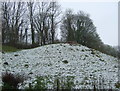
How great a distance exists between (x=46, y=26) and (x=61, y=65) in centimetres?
2040

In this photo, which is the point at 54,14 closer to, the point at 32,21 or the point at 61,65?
the point at 32,21

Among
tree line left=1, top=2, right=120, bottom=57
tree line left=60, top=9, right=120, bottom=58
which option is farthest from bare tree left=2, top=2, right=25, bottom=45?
tree line left=60, top=9, right=120, bottom=58

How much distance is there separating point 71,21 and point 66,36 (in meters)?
3.04

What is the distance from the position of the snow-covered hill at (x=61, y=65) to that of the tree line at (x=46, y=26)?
11.4 metres

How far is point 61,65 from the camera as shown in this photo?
14.1 metres

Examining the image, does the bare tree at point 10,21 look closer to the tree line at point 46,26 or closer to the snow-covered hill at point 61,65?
the tree line at point 46,26

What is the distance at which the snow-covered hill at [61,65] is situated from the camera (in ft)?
36.1

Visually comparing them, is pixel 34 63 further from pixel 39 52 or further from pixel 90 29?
pixel 90 29

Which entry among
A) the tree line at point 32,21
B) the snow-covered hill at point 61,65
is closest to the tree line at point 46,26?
the tree line at point 32,21

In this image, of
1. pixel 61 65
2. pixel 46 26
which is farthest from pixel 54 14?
pixel 61 65

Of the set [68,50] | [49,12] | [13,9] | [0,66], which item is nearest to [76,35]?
[49,12]

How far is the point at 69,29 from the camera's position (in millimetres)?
35531

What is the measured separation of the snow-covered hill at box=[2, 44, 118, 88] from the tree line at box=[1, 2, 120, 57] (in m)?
11.4

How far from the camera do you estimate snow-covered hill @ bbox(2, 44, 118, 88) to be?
11.0m
